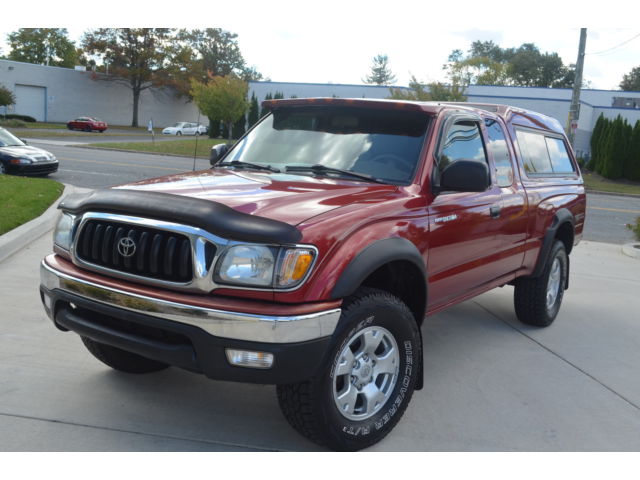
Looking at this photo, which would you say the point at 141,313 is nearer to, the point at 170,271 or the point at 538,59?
the point at 170,271

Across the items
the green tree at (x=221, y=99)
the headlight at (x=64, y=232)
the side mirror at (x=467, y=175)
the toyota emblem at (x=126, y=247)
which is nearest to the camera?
the toyota emblem at (x=126, y=247)

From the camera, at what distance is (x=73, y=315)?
333 centimetres

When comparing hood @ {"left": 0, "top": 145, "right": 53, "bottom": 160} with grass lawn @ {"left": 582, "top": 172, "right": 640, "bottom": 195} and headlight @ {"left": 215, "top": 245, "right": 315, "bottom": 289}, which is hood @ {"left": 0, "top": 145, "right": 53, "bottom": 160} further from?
grass lawn @ {"left": 582, "top": 172, "right": 640, "bottom": 195}

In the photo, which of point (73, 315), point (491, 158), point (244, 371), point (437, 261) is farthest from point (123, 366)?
point (491, 158)

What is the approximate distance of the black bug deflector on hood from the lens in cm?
287

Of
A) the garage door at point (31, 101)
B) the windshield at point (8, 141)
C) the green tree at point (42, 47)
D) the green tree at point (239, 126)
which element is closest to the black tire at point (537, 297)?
the windshield at point (8, 141)

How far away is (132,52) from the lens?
59.1 m

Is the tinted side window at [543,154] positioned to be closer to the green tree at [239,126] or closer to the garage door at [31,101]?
the green tree at [239,126]

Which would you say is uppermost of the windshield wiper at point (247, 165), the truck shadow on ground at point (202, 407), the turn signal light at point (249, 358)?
the windshield wiper at point (247, 165)

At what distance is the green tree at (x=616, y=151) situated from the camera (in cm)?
2769

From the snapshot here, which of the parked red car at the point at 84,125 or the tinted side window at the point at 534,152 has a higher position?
the tinted side window at the point at 534,152

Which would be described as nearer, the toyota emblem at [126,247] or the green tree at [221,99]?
the toyota emblem at [126,247]

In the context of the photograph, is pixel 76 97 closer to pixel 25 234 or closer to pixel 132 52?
pixel 132 52

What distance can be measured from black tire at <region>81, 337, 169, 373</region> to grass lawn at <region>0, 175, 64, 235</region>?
14.4 feet
